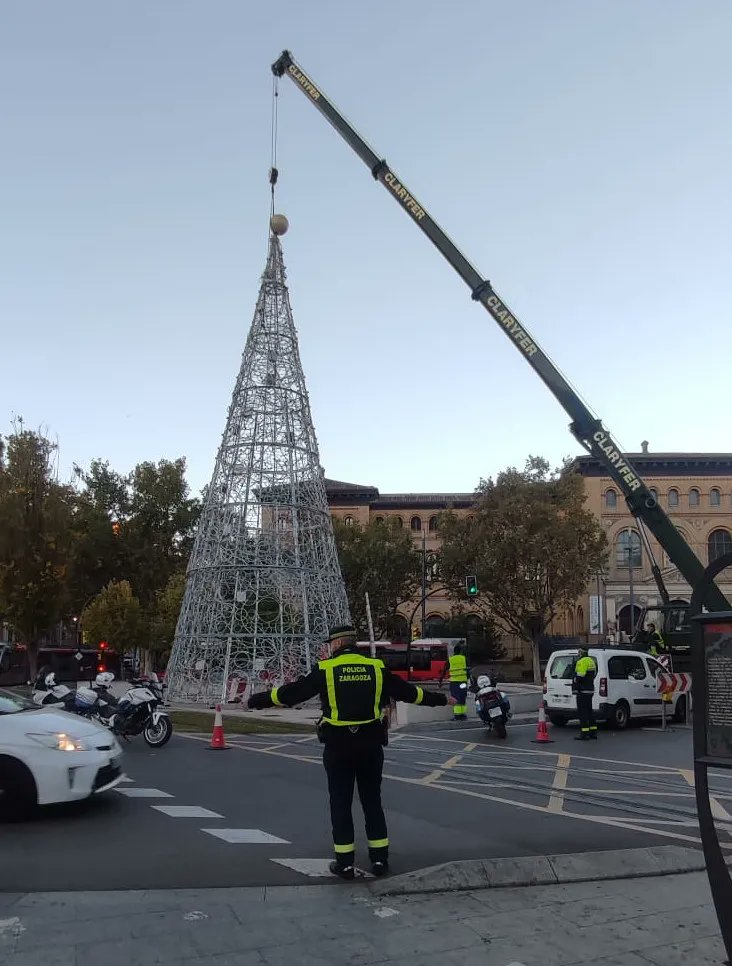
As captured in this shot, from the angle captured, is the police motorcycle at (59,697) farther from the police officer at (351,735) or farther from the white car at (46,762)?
the police officer at (351,735)

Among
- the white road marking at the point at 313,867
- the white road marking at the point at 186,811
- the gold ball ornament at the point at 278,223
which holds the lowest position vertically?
the white road marking at the point at 186,811

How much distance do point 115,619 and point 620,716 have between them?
110 feet

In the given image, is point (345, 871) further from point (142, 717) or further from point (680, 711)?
point (680, 711)

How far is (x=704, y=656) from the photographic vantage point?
4680 mm

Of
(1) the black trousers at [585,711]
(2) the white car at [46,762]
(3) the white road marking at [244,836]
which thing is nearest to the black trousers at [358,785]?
(3) the white road marking at [244,836]

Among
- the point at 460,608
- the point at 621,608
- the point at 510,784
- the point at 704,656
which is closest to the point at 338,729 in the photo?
the point at 704,656

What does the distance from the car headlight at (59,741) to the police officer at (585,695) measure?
10.8 metres

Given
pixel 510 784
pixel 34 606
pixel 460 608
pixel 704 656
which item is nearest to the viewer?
pixel 704 656

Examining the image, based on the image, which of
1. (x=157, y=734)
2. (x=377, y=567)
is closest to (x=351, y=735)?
(x=157, y=734)

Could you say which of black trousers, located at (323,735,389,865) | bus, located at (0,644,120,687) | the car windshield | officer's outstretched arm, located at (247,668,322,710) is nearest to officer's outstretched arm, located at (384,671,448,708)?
black trousers, located at (323,735,389,865)

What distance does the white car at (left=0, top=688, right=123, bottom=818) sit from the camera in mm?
8031

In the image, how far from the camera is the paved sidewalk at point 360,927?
15.4ft

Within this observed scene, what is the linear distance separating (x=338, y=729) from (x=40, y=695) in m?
11.5

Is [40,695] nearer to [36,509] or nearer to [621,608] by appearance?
[36,509]
